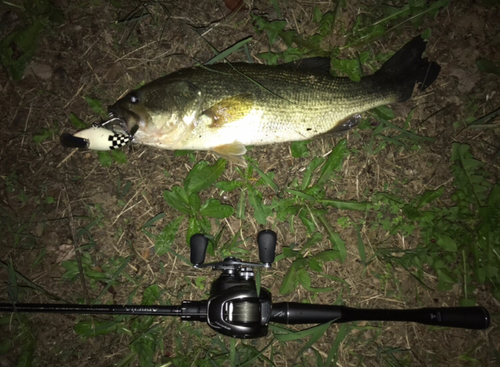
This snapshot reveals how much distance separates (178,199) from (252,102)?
1.22 metres

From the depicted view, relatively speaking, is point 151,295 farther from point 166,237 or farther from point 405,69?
point 405,69

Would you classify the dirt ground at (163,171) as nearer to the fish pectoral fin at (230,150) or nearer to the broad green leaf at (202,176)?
the broad green leaf at (202,176)

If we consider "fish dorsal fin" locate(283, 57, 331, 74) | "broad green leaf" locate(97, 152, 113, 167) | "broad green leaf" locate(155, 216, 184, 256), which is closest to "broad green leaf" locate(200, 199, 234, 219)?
"broad green leaf" locate(155, 216, 184, 256)

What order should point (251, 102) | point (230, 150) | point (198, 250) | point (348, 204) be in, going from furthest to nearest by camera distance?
point (348, 204), point (230, 150), point (251, 102), point (198, 250)

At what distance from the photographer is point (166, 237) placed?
10.8 feet

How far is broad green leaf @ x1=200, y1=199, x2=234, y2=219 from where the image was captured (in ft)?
10.6

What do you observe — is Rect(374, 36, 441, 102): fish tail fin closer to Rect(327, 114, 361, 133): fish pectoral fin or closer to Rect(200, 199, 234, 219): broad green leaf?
Rect(327, 114, 361, 133): fish pectoral fin

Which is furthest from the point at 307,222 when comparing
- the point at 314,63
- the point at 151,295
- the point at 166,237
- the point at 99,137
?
the point at 99,137

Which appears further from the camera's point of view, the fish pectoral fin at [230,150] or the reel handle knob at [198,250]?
the fish pectoral fin at [230,150]

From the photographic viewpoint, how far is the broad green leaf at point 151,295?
3.27 m

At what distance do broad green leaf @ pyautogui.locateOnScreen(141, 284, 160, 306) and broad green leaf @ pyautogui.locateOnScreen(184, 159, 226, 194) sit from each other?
3.53 ft

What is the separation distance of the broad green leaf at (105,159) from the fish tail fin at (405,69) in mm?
2870

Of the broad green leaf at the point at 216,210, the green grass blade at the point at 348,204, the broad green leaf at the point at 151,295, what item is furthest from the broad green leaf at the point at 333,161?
the broad green leaf at the point at 151,295

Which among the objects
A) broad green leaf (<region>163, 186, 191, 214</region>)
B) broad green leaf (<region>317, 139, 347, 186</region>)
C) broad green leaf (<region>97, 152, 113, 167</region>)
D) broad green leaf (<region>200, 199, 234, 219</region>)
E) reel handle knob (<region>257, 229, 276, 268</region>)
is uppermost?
broad green leaf (<region>97, 152, 113, 167</region>)
